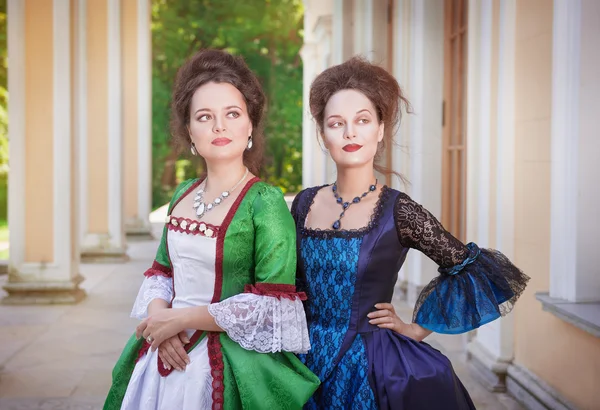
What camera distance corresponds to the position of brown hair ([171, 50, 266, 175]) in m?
1.86

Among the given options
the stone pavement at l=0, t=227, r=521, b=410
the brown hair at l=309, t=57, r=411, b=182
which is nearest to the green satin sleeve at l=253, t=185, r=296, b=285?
the brown hair at l=309, t=57, r=411, b=182

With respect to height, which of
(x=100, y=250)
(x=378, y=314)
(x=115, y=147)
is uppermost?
(x=115, y=147)

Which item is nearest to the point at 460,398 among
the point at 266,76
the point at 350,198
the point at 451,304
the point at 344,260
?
the point at 451,304

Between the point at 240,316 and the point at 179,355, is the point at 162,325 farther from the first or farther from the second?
the point at 240,316

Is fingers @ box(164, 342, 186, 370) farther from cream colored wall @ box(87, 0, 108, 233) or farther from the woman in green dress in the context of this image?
cream colored wall @ box(87, 0, 108, 233)

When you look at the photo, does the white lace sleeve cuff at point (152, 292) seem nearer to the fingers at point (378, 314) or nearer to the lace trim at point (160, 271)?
the lace trim at point (160, 271)

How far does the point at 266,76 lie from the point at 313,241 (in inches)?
756

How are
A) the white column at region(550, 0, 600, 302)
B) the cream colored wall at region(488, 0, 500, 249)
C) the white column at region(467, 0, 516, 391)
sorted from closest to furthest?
the white column at region(550, 0, 600, 302) → the white column at region(467, 0, 516, 391) → the cream colored wall at region(488, 0, 500, 249)

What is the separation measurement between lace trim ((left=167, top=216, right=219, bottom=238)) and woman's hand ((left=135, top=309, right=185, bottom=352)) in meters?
0.19

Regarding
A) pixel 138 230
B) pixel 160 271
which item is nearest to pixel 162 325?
pixel 160 271

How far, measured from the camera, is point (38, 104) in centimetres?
587

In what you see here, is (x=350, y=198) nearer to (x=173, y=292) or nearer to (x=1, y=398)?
(x=173, y=292)

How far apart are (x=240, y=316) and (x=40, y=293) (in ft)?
15.5

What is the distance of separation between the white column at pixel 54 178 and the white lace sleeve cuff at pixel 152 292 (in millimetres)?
4204
